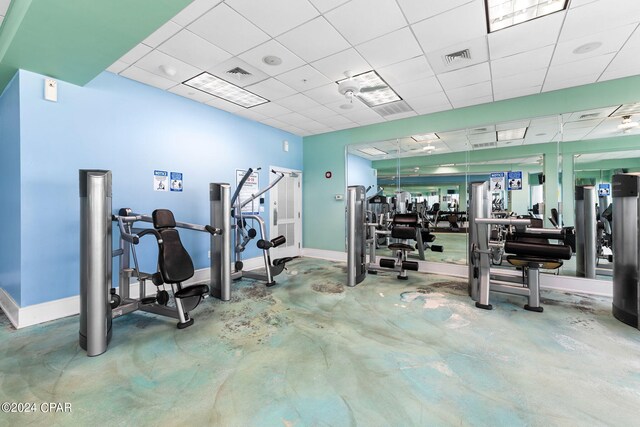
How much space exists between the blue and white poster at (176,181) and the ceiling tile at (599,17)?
4.95 metres

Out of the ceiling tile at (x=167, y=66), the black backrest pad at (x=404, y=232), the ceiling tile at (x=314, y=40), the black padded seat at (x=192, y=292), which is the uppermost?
the ceiling tile at (x=314, y=40)

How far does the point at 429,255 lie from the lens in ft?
20.4

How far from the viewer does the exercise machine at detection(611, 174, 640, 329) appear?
285cm

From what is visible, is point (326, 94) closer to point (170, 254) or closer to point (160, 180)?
point (160, 180)

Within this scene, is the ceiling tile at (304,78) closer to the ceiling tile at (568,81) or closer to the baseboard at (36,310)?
the ceiling tile at (568,81)

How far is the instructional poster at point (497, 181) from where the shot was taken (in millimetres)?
4777

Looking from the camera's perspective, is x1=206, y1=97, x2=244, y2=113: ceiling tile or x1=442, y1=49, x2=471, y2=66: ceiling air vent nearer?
x1=442, y1=49, x2=471, y2=66: ceiling air vent

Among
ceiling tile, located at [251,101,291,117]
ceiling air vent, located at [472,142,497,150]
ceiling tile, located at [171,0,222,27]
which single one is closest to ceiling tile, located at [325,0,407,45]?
ceiling tile, located at [171,0,222,27]

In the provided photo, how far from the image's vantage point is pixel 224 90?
416 centimetres

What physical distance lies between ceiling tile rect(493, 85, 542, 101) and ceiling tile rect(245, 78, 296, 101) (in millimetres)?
3195

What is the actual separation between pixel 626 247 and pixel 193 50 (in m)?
5.27

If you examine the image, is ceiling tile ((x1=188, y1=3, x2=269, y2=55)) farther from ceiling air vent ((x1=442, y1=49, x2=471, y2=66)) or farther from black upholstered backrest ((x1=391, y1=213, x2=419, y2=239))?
black upholstered backrest ((x1=391, y1=213, x2=419, y2=239))

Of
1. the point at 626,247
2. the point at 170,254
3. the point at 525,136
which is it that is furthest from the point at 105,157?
the point at 525,136

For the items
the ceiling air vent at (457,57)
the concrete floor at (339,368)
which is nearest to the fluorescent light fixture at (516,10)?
the ceiling air vent at (457,57)
